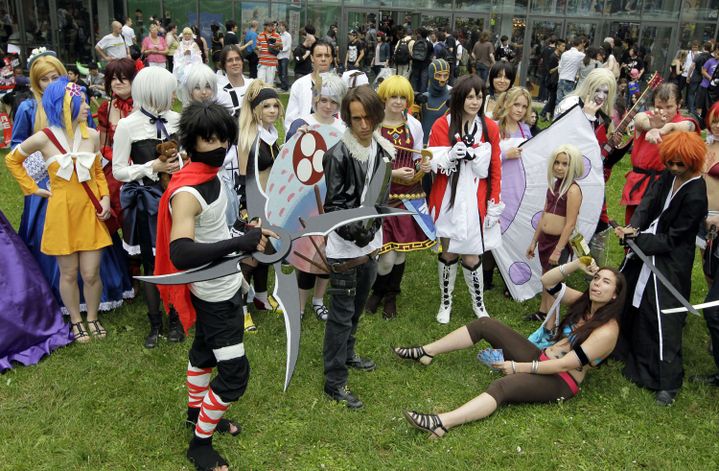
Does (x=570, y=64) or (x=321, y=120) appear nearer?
(x=321, y=120)

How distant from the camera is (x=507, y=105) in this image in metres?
5.15

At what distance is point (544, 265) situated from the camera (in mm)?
4914

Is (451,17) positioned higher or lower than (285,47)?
higher

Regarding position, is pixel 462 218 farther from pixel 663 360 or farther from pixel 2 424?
pixel 2 424

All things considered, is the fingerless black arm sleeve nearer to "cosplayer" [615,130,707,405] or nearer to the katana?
A: the katana

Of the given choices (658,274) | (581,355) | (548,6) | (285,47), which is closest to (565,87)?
(548,6)

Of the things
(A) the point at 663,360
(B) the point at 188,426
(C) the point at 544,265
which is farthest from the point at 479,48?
(B) the point at 188,426

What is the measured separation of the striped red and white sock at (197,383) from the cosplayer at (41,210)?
6.01 feet

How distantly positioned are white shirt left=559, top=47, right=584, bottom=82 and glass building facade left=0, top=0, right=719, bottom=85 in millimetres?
5511

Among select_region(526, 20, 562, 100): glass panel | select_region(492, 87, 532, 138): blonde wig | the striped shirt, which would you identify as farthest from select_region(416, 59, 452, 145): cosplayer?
select_region(526, 20, 562, 100): glass panel

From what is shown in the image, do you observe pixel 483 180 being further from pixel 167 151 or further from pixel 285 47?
pixel 285 47

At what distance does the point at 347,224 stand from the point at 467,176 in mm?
1471

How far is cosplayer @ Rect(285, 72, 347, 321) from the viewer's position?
445 centimetres

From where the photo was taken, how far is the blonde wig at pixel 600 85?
5121 millimetres
